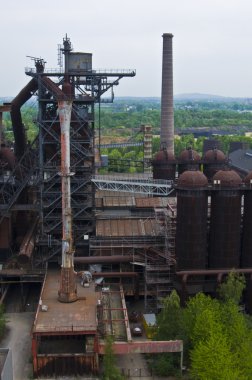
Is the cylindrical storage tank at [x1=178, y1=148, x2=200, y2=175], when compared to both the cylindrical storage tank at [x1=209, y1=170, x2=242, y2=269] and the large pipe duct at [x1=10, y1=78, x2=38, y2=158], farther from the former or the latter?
the large pipe duct at [x1=10, y1=78, x2=38, y2=158]

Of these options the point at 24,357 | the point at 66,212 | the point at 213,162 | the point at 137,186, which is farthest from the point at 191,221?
the point at 213,162

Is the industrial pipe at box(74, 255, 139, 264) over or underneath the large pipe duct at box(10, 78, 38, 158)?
underneath

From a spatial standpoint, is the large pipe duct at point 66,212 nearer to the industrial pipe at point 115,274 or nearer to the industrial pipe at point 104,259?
the industrial pipe at point 115,274

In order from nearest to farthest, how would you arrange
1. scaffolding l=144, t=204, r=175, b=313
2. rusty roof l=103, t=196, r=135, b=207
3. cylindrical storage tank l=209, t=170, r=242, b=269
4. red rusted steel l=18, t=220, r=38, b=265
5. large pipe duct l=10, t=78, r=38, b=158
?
cylindrical storage tank l=209, t=170, r=242, b=269
scaffolding l=144, t=204, r=175, b=313
red rusted steel l=18, t=220, r=38, b=265
large pipe duct l=10, t=78, r=38, b=158
rusty roof l=103, t=196, r=135, b=207

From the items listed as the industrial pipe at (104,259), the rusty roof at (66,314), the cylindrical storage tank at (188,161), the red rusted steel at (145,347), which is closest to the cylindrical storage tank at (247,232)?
the industrial pipe at (104,259)

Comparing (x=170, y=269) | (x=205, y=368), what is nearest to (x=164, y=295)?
(x=170, y=269)

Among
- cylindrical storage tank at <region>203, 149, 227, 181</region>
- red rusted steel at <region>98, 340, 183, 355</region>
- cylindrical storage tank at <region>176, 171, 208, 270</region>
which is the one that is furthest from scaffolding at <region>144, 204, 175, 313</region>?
cylindrical storage tank at <region>203, 149, 227, 181</region>
